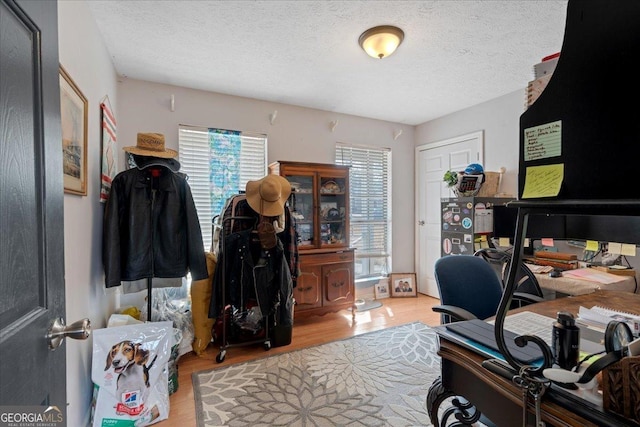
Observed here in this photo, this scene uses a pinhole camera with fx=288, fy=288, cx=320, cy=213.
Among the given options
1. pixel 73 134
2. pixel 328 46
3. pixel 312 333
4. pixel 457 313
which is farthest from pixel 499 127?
pixel 73 134

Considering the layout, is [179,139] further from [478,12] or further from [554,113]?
[554,113]

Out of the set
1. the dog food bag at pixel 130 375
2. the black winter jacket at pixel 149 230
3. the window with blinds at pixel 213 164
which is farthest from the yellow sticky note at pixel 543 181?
the window with blinds at pixel 213 164

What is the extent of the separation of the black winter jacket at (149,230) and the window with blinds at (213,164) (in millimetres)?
913

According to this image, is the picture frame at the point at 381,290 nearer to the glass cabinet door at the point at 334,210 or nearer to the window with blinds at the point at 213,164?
the glass cabinet door at the point at 334,210

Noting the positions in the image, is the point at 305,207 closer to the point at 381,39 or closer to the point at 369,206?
the point at 369,206

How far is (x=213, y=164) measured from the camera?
3178 mm

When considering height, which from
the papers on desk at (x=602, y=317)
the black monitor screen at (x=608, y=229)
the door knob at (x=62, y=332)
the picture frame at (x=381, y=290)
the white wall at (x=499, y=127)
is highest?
the white wall at (x=499, y=127)

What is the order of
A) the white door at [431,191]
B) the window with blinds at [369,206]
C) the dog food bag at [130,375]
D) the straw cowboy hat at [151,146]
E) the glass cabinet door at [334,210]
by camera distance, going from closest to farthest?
the dog food bag at [130,375], the straw cowboy hat at [151,146], the glass cabinet door at [334,210], the white door at [431,191], the window with blinds at [369,206]

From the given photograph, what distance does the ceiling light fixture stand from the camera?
6.68 ft

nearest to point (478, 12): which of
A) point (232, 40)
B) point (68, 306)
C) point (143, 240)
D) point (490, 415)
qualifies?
point (232, 40)

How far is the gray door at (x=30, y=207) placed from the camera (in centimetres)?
56

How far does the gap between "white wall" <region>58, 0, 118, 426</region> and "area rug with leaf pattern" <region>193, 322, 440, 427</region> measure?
0.71m

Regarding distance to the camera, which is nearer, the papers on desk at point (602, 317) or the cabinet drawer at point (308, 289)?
the papers on desk at point (602, 317)

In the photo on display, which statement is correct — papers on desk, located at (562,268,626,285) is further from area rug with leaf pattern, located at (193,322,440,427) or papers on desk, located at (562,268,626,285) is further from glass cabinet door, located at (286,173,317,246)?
glass cabinet door, located at (286,173,317,246)
